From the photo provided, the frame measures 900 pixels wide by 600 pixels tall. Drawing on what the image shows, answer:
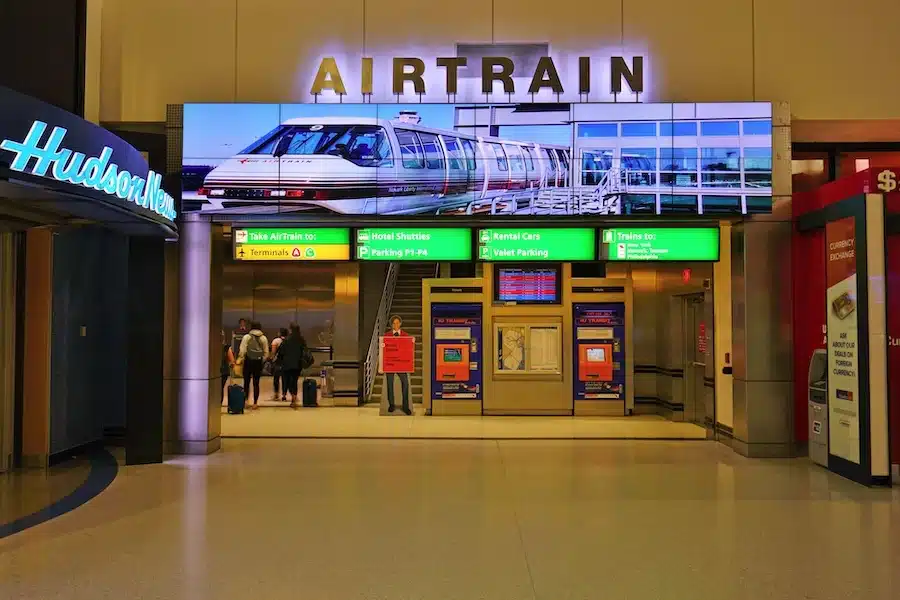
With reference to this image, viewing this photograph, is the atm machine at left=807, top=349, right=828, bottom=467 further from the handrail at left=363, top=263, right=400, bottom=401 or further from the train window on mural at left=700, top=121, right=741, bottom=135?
the handrail at left=363, top=263, right=400, bottom=401

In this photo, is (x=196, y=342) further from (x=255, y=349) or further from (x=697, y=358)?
(x=697, y=358)

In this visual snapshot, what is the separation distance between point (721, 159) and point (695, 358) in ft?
11.8

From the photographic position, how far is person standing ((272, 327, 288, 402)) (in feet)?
44.5

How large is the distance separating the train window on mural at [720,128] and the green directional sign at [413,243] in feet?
9.64

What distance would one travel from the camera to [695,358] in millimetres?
10836

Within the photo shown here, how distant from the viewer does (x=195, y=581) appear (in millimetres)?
4258

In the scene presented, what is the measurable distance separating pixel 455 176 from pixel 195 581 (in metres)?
5.31

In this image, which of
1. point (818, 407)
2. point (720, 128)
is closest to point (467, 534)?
point (818, 407)

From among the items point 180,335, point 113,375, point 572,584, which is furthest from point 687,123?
point 113,375

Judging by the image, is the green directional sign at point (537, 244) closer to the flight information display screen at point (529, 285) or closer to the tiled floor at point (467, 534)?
the tiled floor at point (467, 534)

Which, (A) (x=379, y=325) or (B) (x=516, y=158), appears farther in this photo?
(A) (x=379, y=325)

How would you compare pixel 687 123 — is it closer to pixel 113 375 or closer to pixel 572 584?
pixel 572 584

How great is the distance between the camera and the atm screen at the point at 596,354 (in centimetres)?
1212

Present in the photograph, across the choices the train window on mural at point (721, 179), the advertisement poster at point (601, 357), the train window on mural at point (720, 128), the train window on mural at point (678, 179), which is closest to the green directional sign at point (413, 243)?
the train window on mural at point (678, 179)
